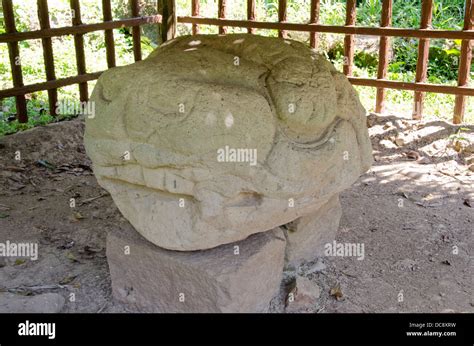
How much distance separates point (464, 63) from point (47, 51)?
158 inches

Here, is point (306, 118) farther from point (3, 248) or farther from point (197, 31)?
point (197, 31)

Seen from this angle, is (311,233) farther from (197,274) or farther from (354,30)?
(354,30)

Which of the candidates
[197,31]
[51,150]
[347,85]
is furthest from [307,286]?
[197,31]

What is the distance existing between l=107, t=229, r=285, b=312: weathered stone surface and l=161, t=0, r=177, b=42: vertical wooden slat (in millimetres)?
3949

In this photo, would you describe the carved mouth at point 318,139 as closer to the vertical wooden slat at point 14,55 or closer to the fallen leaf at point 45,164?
the fallen leaf at point 45,164

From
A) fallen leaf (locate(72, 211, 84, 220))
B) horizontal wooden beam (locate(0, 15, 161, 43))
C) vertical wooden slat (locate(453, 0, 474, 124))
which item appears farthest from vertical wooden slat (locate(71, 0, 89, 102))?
vertical wooden slat (locate(453, 0, 474, 124))

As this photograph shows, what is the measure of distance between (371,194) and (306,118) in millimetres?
2051

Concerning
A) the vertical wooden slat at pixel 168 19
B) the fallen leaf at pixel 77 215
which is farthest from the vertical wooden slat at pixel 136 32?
the fallen leaf at pixel 77 215

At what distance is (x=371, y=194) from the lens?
4.64 meters

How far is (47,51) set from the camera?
18.6 ft

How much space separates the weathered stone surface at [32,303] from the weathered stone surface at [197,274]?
12.2 inches

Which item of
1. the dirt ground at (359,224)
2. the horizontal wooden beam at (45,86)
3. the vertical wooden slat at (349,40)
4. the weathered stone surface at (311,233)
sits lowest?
the dirt ground at (359,224)

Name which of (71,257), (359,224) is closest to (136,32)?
(71,257)

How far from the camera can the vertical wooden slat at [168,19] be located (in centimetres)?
650
